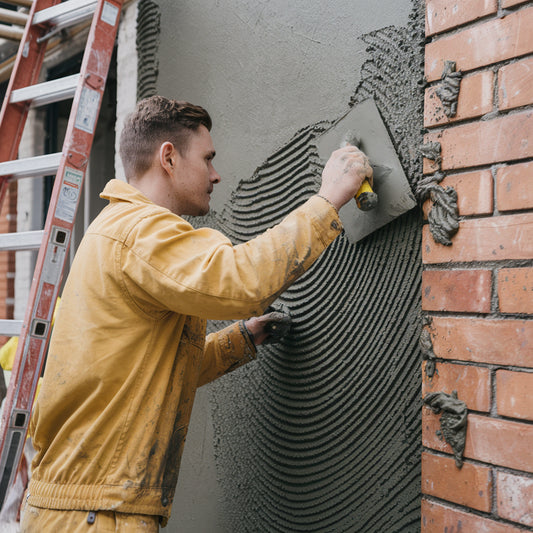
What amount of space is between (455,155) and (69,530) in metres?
1.31

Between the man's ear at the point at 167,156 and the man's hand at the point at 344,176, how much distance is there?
1.58 feet

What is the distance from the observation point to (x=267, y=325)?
190cm

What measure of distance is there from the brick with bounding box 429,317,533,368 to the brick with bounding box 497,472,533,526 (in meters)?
0.24

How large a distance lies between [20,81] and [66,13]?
34cm

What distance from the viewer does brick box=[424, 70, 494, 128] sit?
127 cm

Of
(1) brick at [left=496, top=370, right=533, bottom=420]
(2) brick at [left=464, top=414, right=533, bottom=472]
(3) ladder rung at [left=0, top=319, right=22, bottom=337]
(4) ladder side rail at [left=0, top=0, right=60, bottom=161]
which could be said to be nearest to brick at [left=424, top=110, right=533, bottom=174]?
(1) brick at [left=496, top=370, right=533, bottom=420]

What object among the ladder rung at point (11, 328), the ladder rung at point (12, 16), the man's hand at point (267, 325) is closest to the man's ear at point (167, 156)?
the man's hand at point (267, 325)

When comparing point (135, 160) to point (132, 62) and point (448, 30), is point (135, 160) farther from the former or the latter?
point (132, 62)

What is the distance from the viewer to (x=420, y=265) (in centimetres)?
153

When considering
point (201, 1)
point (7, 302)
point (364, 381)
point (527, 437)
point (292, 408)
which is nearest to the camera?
point (527, 437)

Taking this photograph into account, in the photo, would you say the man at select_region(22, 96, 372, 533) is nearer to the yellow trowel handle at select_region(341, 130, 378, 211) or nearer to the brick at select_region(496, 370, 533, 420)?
the yellow trowel handle at select_region(341, 130, 378, 211)

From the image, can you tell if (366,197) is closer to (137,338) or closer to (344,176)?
(344,176)

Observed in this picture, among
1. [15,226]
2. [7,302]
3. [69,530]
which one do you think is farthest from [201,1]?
[7,302]

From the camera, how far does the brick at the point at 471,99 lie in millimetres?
1272
